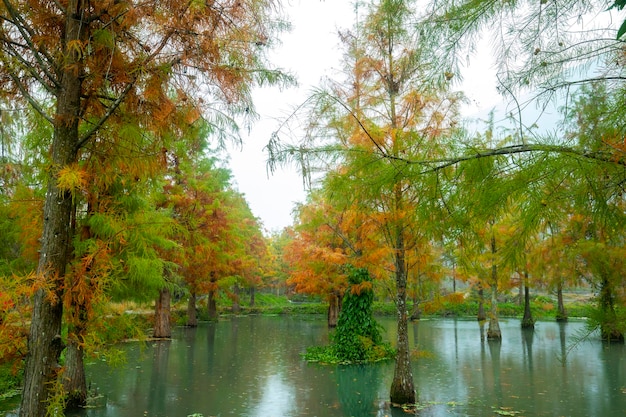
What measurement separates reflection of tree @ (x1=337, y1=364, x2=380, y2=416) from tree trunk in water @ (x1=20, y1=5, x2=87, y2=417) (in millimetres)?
5027

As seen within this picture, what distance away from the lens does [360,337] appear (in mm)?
12367

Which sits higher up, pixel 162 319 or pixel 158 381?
pixel 162 319

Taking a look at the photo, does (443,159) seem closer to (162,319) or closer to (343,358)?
(343,358)

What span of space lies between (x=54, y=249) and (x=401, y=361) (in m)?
6.18

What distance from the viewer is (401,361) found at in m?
7.93

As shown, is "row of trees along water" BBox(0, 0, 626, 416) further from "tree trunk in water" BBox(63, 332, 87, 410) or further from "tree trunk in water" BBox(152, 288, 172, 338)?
"tree trunk in water" BBox(152, 288, 172, 338)

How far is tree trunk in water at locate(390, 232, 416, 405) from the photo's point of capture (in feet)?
25.4

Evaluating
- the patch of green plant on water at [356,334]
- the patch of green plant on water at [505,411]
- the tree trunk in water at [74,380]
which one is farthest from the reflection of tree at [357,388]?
the tree trunk in water at [74,380]

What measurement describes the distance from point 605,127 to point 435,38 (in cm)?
125

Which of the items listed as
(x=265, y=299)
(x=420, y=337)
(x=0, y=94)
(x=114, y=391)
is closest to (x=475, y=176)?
(x=0, y=94)

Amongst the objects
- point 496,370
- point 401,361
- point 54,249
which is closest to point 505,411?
point 401,361

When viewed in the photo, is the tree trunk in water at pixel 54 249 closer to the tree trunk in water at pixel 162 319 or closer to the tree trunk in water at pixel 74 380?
the tree trunk in water at pixel 74 380

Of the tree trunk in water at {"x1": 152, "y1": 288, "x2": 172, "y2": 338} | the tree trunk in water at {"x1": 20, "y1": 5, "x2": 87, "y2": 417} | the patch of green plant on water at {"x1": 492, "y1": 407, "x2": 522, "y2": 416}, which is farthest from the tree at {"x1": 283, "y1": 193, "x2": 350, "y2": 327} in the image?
the tree trunk in water at {"x1": 20, "y1": 5, "x2": 87, "y2": 417}

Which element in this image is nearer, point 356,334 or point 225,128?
point 225,128
